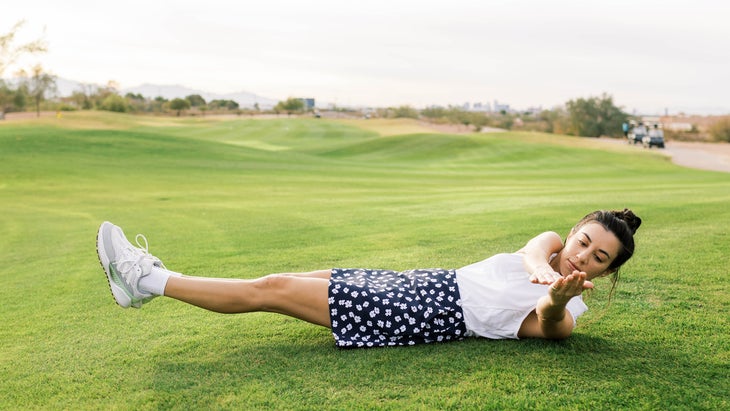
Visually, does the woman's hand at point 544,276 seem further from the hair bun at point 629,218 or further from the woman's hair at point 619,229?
the hair bun at point 629,218

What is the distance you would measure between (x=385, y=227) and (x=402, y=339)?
189 inches

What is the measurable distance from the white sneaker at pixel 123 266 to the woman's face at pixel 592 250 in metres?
2.61

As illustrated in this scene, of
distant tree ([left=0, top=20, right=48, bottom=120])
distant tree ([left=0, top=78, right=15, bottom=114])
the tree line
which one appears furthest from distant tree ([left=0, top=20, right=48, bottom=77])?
distant tree ([left=0, top=78, right=15, bottom=114])

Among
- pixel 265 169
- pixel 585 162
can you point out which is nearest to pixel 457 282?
pixel 265 169

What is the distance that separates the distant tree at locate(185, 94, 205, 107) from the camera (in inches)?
3430

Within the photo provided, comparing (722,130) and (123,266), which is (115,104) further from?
(123,266)

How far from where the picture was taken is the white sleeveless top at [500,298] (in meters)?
3.71

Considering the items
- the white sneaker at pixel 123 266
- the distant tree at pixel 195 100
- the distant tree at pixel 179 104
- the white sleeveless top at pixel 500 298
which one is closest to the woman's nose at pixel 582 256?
the white sleeveless top at pixel 500 298

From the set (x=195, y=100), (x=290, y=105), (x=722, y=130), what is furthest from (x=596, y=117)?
(x=195, y=100)

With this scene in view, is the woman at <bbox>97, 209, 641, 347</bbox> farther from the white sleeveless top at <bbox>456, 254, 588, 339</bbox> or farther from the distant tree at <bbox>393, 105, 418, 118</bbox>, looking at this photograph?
the distant tree at <bbox>393, 105, 418, 118</bbox>

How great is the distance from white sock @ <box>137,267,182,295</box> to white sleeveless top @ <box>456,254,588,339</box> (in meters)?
1.87

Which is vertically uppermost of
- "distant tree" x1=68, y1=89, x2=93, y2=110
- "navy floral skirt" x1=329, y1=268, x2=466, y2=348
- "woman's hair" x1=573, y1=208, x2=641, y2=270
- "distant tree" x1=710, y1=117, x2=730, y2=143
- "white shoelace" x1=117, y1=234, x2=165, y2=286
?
"distant tree" x1=68, y1=89, x2=93, y2=110

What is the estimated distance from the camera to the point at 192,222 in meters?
9.81

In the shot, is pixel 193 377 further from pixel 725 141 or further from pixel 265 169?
pixel 725 141
